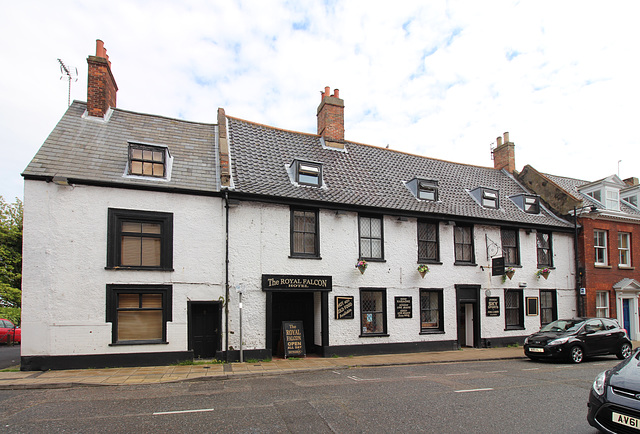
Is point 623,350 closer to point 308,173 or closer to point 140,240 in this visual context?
point 308,173

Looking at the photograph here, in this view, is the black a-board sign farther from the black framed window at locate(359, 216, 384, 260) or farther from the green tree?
the green tree

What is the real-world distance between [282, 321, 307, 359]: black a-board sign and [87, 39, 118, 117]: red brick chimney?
10.6 metres

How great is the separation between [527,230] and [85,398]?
19203 millimetres

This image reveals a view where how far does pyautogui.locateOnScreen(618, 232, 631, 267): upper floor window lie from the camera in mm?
22906

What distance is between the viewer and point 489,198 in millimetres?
20719

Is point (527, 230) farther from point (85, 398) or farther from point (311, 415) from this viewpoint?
point (85, 398)

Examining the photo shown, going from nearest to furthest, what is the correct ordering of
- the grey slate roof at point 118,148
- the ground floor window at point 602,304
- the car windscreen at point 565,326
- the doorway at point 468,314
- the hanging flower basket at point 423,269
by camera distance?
the grey slate roof at point 118,148, the car windscreen at point 565,326, the hanging flower basket at point 423,269, the doorway at point 468,314, the ground floor window at point 602,304

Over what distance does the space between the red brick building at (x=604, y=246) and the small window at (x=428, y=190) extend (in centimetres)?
767

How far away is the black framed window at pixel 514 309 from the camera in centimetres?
1936

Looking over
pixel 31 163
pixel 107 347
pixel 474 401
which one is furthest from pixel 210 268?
pixel 474 401

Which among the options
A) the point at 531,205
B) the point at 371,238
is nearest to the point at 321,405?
the point at 371,238

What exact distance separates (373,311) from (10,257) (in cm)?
3043

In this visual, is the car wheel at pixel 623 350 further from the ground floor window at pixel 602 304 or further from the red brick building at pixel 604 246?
the ground floor window at pixel 602 304

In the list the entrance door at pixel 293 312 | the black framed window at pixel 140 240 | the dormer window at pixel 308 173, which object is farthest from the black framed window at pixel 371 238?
the black framed window at pixel 140 240
